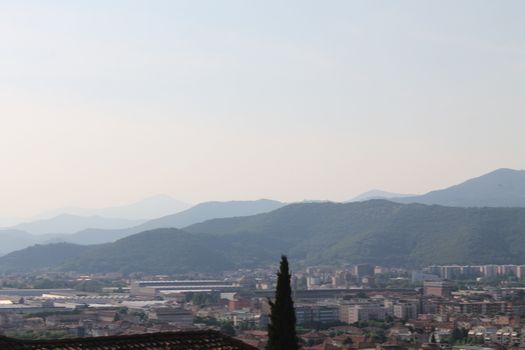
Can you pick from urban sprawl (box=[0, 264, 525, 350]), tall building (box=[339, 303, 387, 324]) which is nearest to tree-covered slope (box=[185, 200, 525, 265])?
urban sprawl (box=[0, 264, 525, 350])

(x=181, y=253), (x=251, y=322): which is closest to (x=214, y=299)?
(x=251, y=322)

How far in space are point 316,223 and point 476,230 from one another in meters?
34.7

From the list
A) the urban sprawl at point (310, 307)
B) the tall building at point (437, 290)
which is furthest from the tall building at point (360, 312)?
the tall building at point (437, 290)

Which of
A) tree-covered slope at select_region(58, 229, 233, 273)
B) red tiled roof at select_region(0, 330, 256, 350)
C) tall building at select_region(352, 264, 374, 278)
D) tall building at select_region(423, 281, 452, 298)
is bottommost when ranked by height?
red tiled roof at select_region(0, 330, 256, 350)

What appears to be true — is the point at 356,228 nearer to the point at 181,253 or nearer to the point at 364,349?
the point at 181,253

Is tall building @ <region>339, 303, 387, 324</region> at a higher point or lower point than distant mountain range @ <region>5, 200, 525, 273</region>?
lower

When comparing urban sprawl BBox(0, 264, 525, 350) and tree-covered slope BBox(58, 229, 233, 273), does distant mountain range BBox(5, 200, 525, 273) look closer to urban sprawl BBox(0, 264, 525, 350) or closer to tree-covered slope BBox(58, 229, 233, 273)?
tree-covered slope BBox(58, 229, 233, 273)

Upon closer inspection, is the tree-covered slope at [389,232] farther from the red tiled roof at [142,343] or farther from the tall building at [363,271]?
the red tiled roof at [142,343]

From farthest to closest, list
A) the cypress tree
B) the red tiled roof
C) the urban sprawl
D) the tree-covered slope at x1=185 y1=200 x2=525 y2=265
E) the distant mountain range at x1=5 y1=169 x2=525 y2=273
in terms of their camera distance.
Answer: the tree-covered slope at x1=185 y1=200 x2=525 y2=265 < the distant mountain range at x1=5 y1=169 x2=525 y2=273 < the urban sprawl < the cypress tree < the red tiled roof

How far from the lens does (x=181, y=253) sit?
149 m

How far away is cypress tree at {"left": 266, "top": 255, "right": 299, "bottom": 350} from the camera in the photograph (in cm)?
1132

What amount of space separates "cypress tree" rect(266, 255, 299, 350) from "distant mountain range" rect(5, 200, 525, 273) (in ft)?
425

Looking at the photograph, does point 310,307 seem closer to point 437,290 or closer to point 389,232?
point 437,290

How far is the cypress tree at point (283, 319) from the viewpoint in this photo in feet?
37.1
